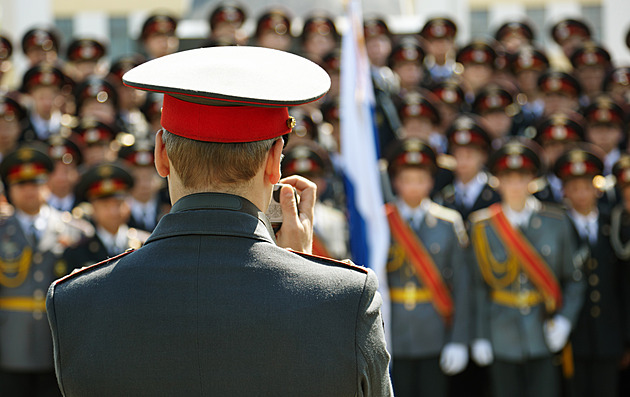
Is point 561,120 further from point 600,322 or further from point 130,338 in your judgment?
point 130,338

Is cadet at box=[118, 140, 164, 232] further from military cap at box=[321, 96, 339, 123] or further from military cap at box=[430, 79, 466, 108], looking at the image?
military cap at box=[430, 79, 466, 108]

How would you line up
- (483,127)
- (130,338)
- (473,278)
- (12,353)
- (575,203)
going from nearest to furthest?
(130,338), (12,353), (473,278), (575,203), (483,127)

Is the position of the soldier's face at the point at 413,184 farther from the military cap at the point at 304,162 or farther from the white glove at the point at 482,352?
the white glove at the point at 482,352

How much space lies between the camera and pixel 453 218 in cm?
612

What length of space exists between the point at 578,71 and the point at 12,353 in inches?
239

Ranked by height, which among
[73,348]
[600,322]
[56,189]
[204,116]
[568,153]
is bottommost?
[600,322]

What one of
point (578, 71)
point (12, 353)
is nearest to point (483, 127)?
point (578, 71)

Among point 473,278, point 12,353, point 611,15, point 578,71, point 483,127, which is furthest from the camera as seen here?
point 611,15

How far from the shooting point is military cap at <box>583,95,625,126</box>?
7.70 meters

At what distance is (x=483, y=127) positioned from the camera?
7.10 m

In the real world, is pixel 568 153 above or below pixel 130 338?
below

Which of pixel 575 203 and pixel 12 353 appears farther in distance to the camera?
Answer: pixel 575 203

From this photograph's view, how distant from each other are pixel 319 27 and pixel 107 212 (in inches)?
171

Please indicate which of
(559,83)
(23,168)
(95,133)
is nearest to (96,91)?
(95,133)
